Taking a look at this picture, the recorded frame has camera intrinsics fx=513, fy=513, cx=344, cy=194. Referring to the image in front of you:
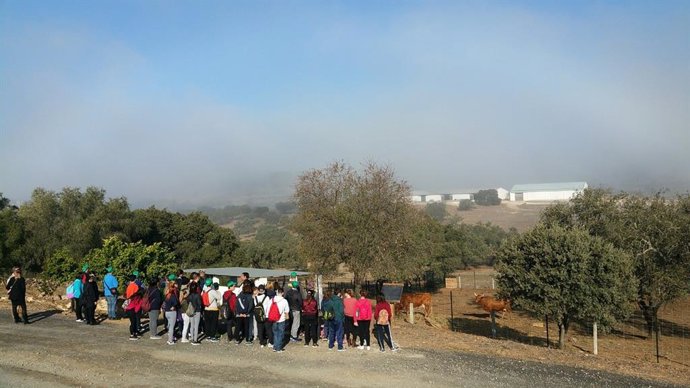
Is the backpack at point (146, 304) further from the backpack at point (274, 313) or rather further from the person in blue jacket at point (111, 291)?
the backpack at point (274, 313)

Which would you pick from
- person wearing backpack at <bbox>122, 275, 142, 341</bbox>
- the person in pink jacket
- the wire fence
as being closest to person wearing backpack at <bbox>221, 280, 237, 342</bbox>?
person wearing backpack at <bbox>122, 275, 142, 341</bbox>

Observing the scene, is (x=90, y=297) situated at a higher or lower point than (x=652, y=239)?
lower

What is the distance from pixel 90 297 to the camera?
1650cm

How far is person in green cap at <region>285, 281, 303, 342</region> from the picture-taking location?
14.7m

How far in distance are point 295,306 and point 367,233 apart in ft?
49.9

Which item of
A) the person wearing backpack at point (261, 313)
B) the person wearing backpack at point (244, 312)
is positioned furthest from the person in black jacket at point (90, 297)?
the person wearing backpack at point (261, 313)

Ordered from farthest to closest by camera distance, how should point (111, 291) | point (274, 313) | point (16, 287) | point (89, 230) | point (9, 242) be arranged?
point (89, 230), point (9, 242), point (111, 291), point (16, 287), point (274, 313)

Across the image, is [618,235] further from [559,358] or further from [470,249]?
[470,249]

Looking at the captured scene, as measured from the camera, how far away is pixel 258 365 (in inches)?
492

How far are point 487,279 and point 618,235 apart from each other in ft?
103

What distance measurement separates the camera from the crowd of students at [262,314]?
46.5ft

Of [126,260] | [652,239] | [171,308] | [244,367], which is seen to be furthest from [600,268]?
[126,260]

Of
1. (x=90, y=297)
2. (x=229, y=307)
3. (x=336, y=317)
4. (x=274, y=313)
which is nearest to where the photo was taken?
(x=274, y=313)

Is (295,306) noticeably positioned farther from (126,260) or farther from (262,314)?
(126,260)
